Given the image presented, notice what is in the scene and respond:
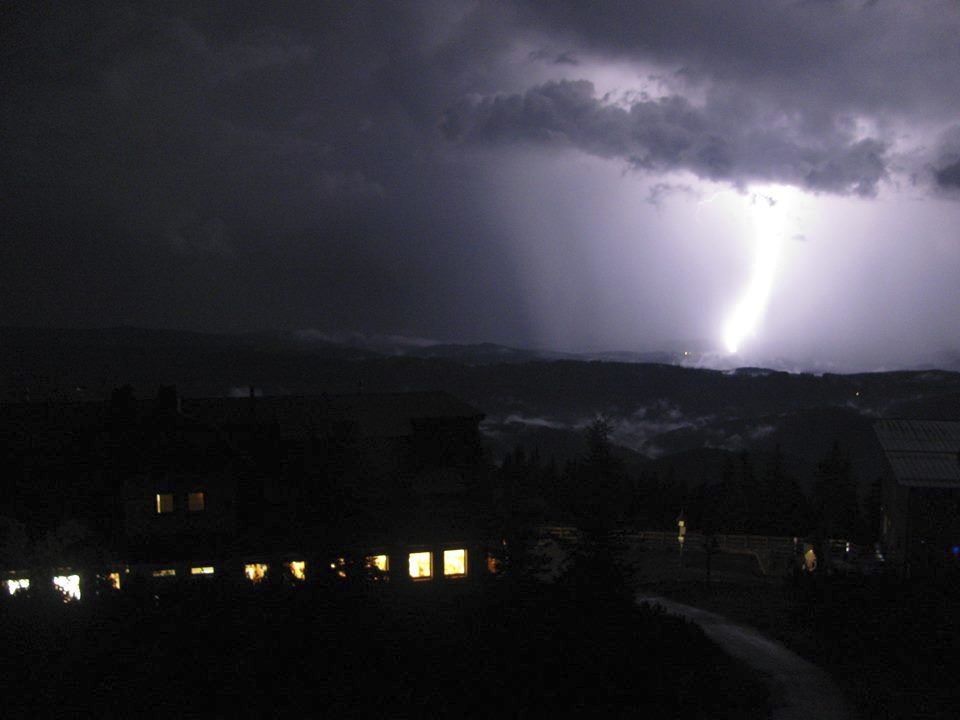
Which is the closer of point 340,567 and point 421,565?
point 340,567

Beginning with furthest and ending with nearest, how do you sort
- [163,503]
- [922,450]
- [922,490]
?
[922,450] → [922,490] → [163,503]

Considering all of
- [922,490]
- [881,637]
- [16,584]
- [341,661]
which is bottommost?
[881,637]

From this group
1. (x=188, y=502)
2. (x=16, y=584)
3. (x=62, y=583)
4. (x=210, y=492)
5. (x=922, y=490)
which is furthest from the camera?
(x=922, y=490)

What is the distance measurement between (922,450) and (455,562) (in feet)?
85.6

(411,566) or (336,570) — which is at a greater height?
(336,570)

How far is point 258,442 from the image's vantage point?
32.6m

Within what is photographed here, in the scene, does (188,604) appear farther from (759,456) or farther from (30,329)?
(30,329)

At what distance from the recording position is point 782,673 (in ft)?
71.0

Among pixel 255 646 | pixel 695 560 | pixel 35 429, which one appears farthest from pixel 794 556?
pixel 35 429

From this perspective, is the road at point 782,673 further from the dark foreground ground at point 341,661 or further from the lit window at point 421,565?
the lit window at point 421,565

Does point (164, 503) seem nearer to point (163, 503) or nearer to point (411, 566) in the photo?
point (163, 503)

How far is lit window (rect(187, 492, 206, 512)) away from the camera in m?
30.2

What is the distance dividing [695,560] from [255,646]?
26231 millimetres

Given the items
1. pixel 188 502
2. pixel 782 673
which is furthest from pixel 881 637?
pixel 188 502
